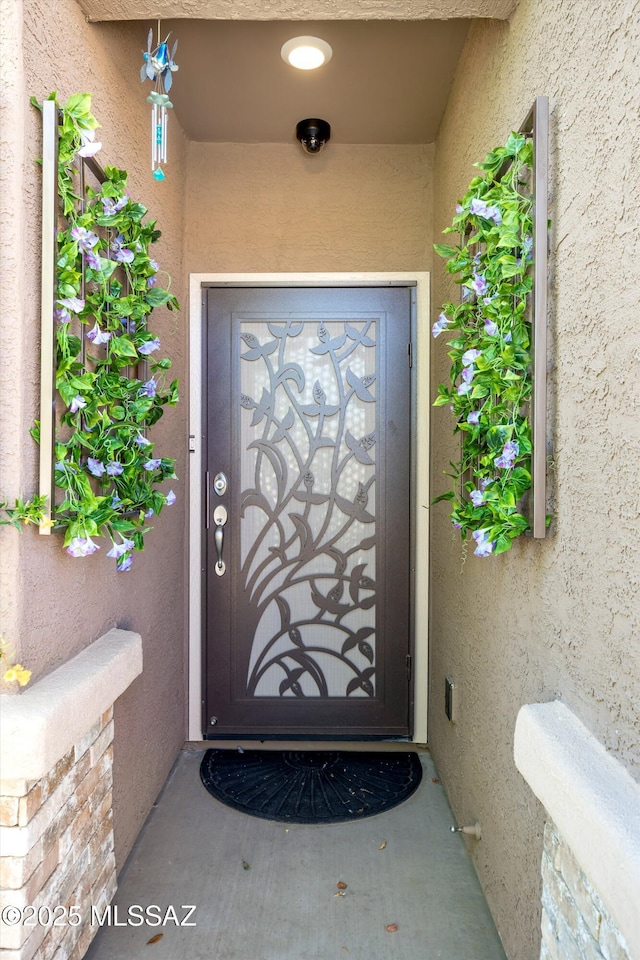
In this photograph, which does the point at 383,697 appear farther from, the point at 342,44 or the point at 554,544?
the point at 342,44

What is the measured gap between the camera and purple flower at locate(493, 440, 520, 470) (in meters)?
1.43

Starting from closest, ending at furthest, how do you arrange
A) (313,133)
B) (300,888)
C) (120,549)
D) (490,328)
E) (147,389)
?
(490,328), (120,549), (147,389), (300,888), (313,133)

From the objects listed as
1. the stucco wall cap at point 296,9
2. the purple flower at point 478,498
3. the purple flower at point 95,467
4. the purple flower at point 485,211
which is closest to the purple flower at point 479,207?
the purple flower at point 485,211

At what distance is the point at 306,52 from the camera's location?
2168 mm

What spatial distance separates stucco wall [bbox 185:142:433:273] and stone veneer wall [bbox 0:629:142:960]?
183cm

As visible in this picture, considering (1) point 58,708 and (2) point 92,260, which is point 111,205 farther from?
(1) point 58,708

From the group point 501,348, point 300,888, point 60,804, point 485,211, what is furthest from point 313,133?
point 300,888

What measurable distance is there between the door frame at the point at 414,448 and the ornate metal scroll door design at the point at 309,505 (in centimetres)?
19

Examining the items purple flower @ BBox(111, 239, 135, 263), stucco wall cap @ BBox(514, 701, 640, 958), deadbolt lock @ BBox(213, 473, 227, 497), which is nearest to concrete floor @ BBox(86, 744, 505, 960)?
stucco wall cap @ BBox(514, 701, 640, 958)

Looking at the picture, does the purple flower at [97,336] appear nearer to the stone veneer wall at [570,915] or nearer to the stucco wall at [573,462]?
the stucco wall at [573,462]

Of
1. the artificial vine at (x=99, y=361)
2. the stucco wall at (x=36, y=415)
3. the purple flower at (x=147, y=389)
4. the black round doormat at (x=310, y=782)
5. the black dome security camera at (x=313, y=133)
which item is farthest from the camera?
the black dome security camera at (x=313, y=133)

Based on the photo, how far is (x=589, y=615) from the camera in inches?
46.3

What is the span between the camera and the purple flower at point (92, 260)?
1502mm

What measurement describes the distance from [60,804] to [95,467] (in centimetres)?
78
